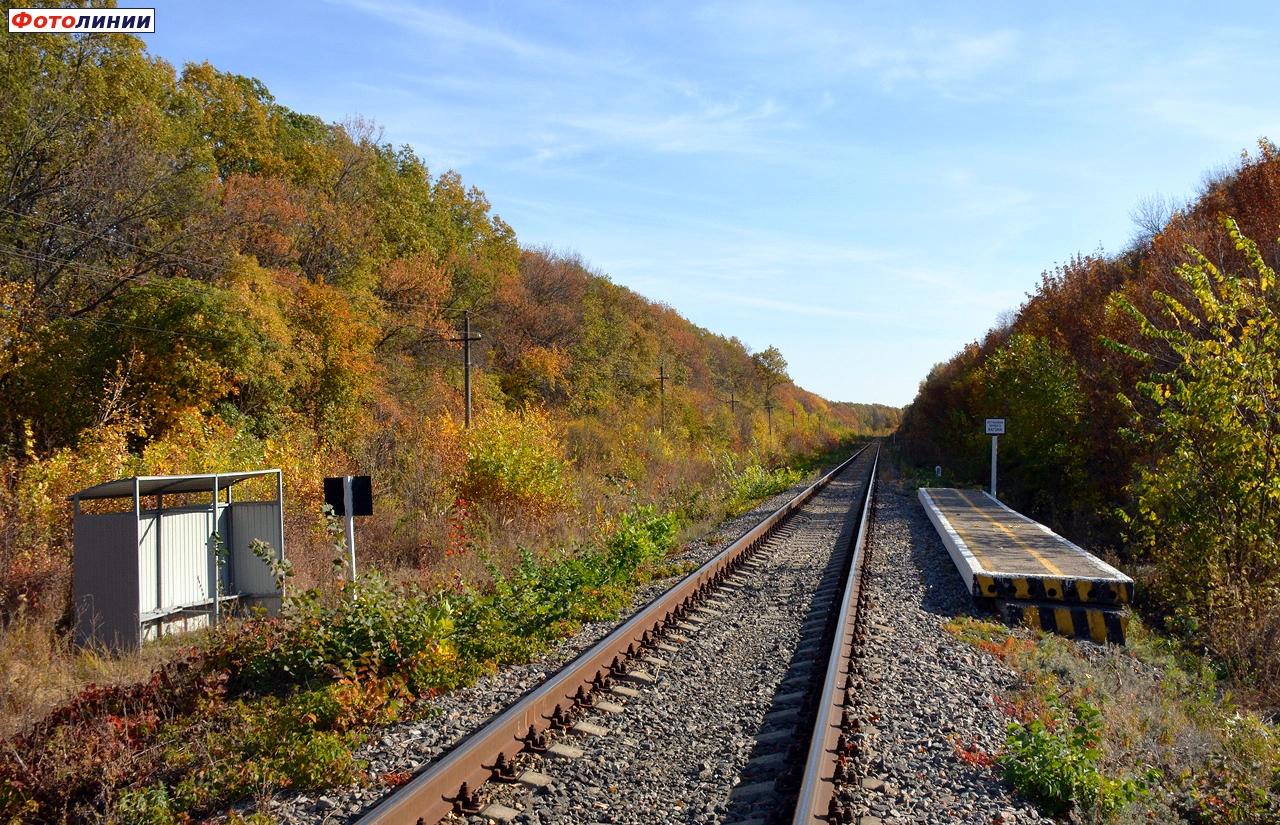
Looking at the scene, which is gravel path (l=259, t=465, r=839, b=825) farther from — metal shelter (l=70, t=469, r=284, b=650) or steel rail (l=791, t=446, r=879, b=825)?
metal shelter (l=70, t=469, r=284, b=650)

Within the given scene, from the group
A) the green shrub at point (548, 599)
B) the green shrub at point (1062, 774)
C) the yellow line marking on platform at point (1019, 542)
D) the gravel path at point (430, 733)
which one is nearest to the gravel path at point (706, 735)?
the gravel path at point (430, 733)

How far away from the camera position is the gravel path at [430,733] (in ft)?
15.9

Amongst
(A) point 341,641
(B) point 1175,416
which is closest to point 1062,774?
(A) point 341,641

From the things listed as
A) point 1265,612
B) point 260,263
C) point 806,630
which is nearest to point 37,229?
point 260,263

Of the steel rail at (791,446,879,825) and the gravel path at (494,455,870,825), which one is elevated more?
the steel rail at (791,446,879,825)

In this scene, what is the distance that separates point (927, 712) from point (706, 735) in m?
1.70

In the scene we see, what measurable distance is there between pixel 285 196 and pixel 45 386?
15573 mm

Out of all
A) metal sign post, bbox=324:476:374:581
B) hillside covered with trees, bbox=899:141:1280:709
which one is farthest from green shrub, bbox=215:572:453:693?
hillside covered with trees, bbox=899:141:1280:709

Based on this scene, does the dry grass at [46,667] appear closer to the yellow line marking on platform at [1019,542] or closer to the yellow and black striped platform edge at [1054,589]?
the yellow and black striped platform edge at [1054,589]

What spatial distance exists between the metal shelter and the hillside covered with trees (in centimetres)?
1090

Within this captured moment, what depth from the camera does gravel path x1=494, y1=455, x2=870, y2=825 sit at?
503 cm

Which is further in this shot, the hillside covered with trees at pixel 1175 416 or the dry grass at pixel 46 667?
the hillside covered with trees at pixel 1175 416

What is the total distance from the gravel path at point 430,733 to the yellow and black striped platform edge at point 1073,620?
457 centimetres

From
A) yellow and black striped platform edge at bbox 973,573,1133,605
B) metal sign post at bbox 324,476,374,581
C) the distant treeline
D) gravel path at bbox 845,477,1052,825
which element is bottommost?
gravel path at bbox 845,477,1052,825
